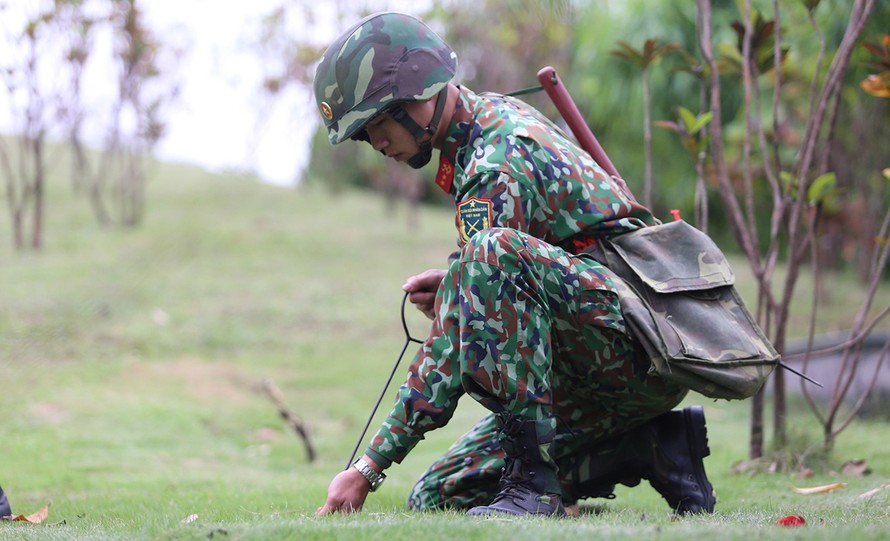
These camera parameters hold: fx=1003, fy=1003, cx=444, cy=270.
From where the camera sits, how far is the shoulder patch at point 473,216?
9.04ft

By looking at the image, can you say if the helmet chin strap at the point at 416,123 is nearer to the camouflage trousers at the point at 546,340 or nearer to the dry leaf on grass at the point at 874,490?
the camouflage trousers at the point at 546,340

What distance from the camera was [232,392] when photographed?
7.90 m

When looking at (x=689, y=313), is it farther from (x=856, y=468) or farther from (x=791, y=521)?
(x=856, y=468)

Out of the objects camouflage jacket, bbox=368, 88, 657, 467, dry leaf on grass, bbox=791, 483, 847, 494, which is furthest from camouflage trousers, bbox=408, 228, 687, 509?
dry leaf on grass, bbox=791, 483, 847, 494

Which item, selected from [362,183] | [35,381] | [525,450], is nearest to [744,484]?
[525,450]

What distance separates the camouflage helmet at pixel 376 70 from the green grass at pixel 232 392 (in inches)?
45.8

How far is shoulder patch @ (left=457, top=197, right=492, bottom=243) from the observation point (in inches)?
108

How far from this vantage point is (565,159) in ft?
9.56

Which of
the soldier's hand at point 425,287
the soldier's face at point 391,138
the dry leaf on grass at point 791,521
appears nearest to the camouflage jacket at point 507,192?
the soldier's face at point 391,138

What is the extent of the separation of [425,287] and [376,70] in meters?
0.66

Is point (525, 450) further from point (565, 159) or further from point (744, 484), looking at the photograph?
point (744, 484)

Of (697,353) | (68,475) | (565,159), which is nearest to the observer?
(697,353)

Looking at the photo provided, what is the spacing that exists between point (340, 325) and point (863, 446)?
22.2ft

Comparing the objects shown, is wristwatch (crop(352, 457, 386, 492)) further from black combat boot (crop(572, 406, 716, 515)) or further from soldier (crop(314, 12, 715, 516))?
black combat boot (crop(572, 406, 716, 515))
